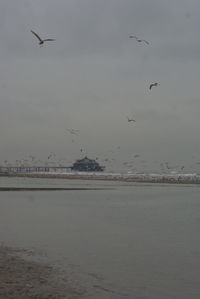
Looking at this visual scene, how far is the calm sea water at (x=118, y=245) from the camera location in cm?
1783

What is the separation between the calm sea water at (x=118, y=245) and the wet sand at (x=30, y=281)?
1.99ft

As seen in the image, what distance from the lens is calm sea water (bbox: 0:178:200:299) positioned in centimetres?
1783

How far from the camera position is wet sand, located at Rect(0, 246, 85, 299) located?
50.3 feet

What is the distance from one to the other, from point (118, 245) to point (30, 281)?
9902 millimetres

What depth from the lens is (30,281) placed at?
1714cm

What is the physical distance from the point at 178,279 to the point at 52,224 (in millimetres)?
17983

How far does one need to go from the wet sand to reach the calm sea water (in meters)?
0.61

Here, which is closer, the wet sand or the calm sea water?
the wet sand

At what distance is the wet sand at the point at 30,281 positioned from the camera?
50.3ft

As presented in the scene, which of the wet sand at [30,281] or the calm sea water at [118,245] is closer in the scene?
the wet sand at [30,281]

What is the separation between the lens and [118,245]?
26.6 m

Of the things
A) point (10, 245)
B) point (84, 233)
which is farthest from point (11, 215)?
point (10, 245)

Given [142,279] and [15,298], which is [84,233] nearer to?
[142,279]

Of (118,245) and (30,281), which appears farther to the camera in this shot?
(118,245)
